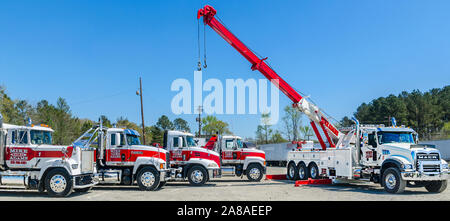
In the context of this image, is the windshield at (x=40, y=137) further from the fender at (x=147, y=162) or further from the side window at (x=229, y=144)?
the side window at (x=229, y=144)

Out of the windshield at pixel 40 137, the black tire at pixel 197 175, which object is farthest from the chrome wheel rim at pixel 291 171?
the windshield at pixel 40 137

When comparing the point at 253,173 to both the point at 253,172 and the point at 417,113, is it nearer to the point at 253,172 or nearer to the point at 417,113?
the point at 253,172

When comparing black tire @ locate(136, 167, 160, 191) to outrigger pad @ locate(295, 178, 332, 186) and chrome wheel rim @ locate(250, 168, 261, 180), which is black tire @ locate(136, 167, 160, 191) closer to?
chrome wheel rim @ locate(250, 168, 261, 180)

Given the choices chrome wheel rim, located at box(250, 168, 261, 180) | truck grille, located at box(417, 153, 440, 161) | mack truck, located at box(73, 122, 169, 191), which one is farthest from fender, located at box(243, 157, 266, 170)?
truck grille, located at box(417, 153, 440, 161)

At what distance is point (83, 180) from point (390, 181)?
11.9m

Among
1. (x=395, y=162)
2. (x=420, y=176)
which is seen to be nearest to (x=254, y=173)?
(x=395, y=162)

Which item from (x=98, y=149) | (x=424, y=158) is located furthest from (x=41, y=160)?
(x=424, y=158)

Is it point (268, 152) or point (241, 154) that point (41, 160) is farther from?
point (268, 152)

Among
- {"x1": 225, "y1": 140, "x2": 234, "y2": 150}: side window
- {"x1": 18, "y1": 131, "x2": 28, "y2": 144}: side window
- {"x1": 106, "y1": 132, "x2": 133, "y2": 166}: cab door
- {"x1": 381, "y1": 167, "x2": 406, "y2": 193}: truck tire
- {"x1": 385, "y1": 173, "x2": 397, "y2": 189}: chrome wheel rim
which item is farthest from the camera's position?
{"x1": 225, "y1": 140, "x2": 234, "y2": 150}: side window

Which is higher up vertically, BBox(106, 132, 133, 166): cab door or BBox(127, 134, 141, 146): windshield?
BBox(127, 134, 141, 146): windshield

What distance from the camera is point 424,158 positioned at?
45.1 feet

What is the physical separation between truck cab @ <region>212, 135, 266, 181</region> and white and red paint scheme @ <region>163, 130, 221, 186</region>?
8.18 ft

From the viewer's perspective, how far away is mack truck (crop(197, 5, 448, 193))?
13.7 meters
